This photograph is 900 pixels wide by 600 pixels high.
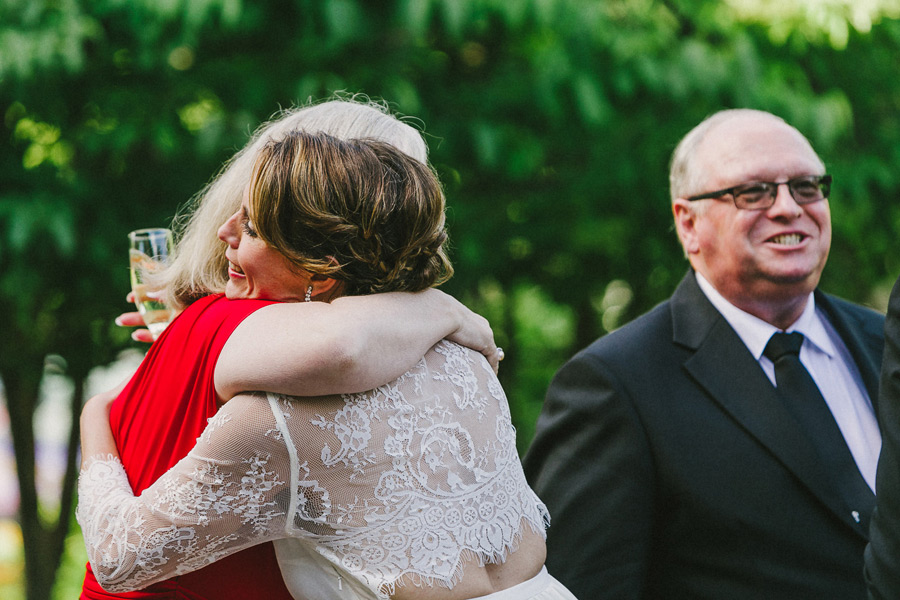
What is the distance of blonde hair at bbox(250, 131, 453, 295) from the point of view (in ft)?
4.99

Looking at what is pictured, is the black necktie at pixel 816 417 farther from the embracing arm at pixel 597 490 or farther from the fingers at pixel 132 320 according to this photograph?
the fingers at pixel 132 320

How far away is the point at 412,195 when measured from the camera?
1.59m

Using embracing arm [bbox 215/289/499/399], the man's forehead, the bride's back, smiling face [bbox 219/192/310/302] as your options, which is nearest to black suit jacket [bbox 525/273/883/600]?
the man's forehead

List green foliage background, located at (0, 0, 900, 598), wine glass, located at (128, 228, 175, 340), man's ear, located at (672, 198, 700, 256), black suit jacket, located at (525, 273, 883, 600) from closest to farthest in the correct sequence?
wine glass, located at (128, 228, 175, 340), black suit jacket, located at (525, 273, 883, 600), man's ear, located at (672, 198, 700, 256), green foliage background, located at (0, 0, 900, 598)

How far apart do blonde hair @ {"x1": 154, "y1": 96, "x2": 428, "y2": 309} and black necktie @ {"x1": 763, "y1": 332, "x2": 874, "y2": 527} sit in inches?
56.6

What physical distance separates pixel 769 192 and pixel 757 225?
12 centimetres

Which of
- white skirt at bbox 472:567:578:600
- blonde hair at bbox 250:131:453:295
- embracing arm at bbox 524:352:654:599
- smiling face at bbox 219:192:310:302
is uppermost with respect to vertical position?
blonde hair at bbox 250:131:453:295

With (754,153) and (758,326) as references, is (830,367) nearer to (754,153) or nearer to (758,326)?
(758,326)

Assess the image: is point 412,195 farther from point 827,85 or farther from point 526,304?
point 526,304

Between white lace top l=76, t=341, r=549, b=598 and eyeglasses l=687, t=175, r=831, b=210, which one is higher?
eyeglasses l=687, t=175, r=831, b=210

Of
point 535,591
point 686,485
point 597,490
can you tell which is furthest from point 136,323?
point 686,485

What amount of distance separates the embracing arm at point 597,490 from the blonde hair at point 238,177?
109 cm

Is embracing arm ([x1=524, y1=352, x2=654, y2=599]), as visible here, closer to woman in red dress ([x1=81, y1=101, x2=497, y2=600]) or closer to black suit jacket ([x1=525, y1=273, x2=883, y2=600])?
black suit jacket ([x1=525, y1=273, x2=883, y2=600])

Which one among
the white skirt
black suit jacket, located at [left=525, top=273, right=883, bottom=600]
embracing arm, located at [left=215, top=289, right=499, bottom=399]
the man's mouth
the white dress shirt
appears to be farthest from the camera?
the man's mouth
